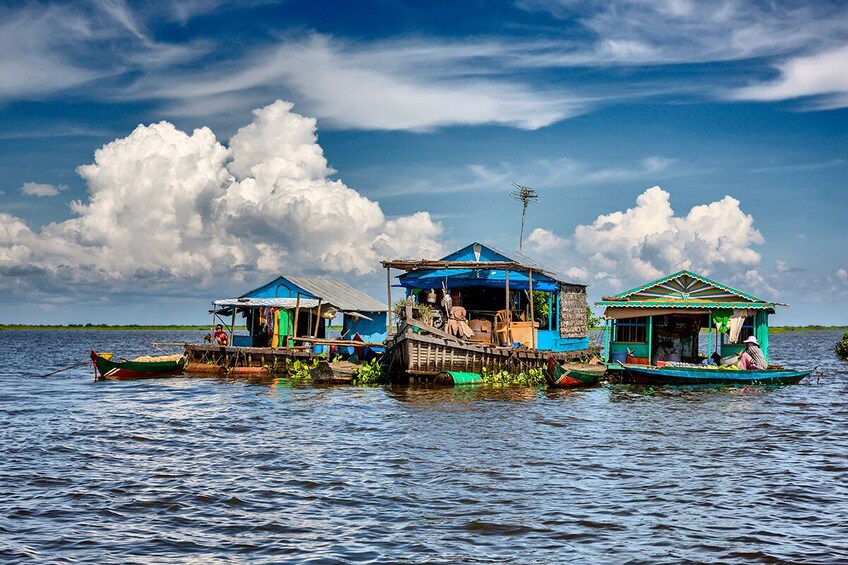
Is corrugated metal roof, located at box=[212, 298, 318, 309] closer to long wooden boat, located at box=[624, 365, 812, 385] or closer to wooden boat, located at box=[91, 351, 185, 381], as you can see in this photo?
wooden boat, located at box=[91, 351, 185, 381]

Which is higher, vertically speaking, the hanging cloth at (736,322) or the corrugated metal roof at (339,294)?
the corrugated metal roof at (339,294)

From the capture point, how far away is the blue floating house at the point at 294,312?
3656 centimetres

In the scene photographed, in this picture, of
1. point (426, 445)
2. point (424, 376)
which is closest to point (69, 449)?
point (426, 445)

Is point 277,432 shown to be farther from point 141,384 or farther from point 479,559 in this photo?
point 141,384

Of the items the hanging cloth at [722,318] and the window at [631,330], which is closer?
the hanging cloth at [722,318]

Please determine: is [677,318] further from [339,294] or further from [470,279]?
[339,294]

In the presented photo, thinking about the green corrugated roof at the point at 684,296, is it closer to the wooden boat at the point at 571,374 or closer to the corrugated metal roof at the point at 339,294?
the wooden boat at the point at 571,374

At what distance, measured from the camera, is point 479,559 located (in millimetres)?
9211

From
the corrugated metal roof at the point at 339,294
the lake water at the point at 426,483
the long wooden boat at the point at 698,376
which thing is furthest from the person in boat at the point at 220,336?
the long wooden boat at the point at 698,376

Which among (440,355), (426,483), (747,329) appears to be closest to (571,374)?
(440,355)

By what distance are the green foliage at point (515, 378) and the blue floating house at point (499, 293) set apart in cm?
118

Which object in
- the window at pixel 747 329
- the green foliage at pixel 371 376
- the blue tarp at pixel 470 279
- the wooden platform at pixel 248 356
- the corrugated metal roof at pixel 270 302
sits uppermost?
the blue tarp at pixel 470 279

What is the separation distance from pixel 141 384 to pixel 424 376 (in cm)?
1194

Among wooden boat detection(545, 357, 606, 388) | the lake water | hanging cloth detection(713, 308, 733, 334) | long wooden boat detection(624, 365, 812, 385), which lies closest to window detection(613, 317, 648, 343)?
hanging cloth detection(713, 308, 733, 334)
